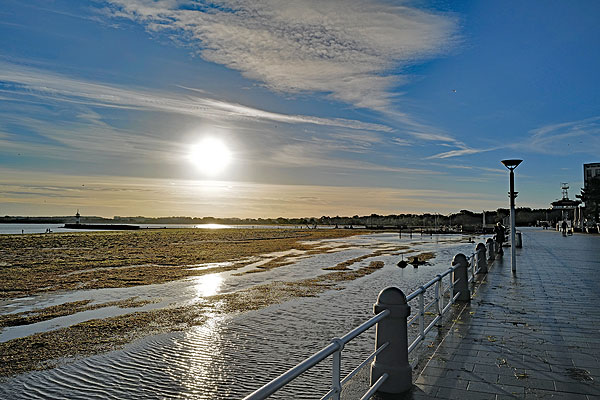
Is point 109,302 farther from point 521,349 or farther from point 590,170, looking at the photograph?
point 590,170

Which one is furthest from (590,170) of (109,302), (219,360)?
(219,360)

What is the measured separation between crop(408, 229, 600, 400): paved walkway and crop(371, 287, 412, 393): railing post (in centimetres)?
22

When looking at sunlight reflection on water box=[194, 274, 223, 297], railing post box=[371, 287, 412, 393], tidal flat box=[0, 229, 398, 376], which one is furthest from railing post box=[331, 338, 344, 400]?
sunlight reflection on water box=[194, 274, 223, 297]

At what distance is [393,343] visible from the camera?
16.6 ft

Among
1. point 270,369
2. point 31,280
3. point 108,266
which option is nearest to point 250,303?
point 270,369

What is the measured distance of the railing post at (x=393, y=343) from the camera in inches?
197

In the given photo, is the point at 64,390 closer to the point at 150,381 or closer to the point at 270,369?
the point at 150,381

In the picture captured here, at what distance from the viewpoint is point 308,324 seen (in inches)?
457

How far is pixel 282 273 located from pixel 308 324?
11637 millimetres

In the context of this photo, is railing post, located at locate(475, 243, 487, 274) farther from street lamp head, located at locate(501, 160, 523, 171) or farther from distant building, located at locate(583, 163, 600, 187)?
distant building, located at locate(583, 163, 600, 187)

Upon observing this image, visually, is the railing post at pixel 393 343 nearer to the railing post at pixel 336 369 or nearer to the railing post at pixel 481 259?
the railing post at pixel 336 369

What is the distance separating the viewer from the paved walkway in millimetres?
5152

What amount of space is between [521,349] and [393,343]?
301cm

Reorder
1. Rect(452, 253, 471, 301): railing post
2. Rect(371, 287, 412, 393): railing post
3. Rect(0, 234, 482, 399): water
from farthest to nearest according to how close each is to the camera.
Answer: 1. Rect(452, 253, 471, 301): railing post
2. Rect(0, 234, 482, 399): water
3. Rect(371, 287, 412, 393): railing post
